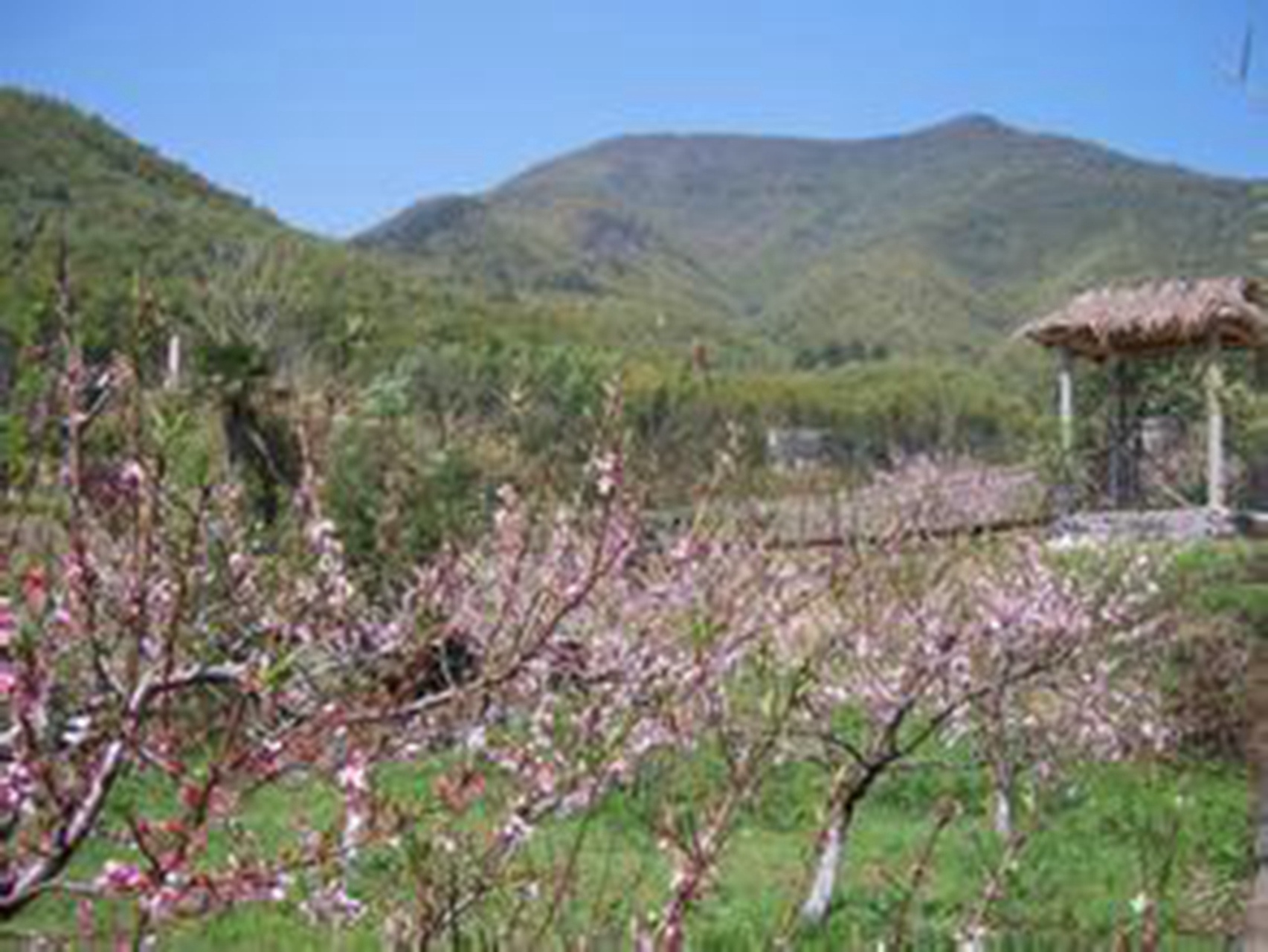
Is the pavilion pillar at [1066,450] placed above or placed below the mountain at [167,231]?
below

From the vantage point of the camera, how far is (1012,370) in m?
97.8

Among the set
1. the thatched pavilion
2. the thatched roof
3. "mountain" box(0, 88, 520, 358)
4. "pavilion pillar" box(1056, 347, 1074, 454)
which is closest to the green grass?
the thatched pavilion

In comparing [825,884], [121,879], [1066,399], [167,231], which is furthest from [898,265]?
[121,879]

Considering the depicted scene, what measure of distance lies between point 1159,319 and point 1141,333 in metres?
0.42

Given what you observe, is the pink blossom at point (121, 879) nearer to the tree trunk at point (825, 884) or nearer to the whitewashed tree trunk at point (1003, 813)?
the tree trunk at point (825, 884)

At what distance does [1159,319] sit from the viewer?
2125 cm

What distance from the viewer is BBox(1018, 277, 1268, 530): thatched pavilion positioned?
20.6 m

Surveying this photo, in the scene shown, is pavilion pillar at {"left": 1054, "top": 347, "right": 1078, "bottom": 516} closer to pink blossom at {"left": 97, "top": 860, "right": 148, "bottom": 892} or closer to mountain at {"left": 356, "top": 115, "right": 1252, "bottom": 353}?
pink blossom at {"left": 97, "top": 860, "right": 148, "bottom": 892}

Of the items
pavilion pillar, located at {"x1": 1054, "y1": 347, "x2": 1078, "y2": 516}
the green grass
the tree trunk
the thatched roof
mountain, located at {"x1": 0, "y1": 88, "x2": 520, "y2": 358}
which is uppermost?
mountain, located at {"x1": 0, "y1": 88, "x2": 520, "y2": 358}

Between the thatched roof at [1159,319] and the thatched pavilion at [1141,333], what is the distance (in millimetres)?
11

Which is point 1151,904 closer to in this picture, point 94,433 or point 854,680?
point 94,433

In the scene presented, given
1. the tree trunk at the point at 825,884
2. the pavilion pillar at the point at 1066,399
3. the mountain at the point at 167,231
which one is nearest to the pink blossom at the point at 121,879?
the tree trunk at the point at 825,884

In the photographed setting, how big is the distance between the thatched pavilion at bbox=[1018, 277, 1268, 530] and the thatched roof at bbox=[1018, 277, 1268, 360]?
0.01 meters

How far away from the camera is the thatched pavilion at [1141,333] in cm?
2059
